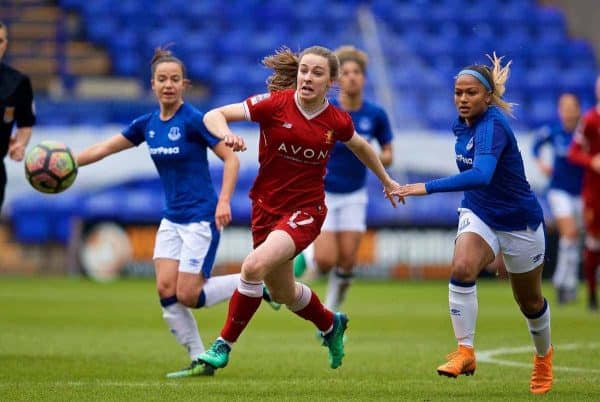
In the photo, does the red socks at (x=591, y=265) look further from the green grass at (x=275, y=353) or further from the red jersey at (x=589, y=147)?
the red jersey at (x=589, y=147)

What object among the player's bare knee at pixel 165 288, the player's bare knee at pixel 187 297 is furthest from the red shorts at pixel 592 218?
the player's bare knee at pixel 165 288

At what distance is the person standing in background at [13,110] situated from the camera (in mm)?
8977

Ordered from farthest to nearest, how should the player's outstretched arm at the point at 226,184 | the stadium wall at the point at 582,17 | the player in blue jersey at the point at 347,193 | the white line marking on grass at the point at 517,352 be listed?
the stadium wall at the point at 582,17, the player in blue jersey at the point at 347,193, the white line marking on grass at the point at 517,352, the player's outstretched arm at the point at 226,184

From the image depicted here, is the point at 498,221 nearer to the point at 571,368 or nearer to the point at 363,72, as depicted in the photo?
the point at 571,368

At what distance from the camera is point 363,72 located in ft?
35.9

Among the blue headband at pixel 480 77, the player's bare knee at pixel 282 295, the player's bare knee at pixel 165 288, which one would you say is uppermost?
the blue headband at pixel 480 77

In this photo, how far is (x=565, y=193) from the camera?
15.4 meters

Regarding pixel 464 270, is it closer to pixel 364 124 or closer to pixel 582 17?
pixel 364 124

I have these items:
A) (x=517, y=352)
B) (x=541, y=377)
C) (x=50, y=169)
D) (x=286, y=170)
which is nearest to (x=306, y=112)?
(x=286, y=170)

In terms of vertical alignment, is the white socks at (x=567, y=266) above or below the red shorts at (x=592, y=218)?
below

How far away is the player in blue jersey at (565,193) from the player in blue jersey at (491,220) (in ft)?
26.0

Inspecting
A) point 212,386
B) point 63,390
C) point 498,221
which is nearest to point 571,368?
point 498,221

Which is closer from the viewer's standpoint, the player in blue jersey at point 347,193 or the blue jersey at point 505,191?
the blue jersey at point 505,191

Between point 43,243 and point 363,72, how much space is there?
10.5 m
